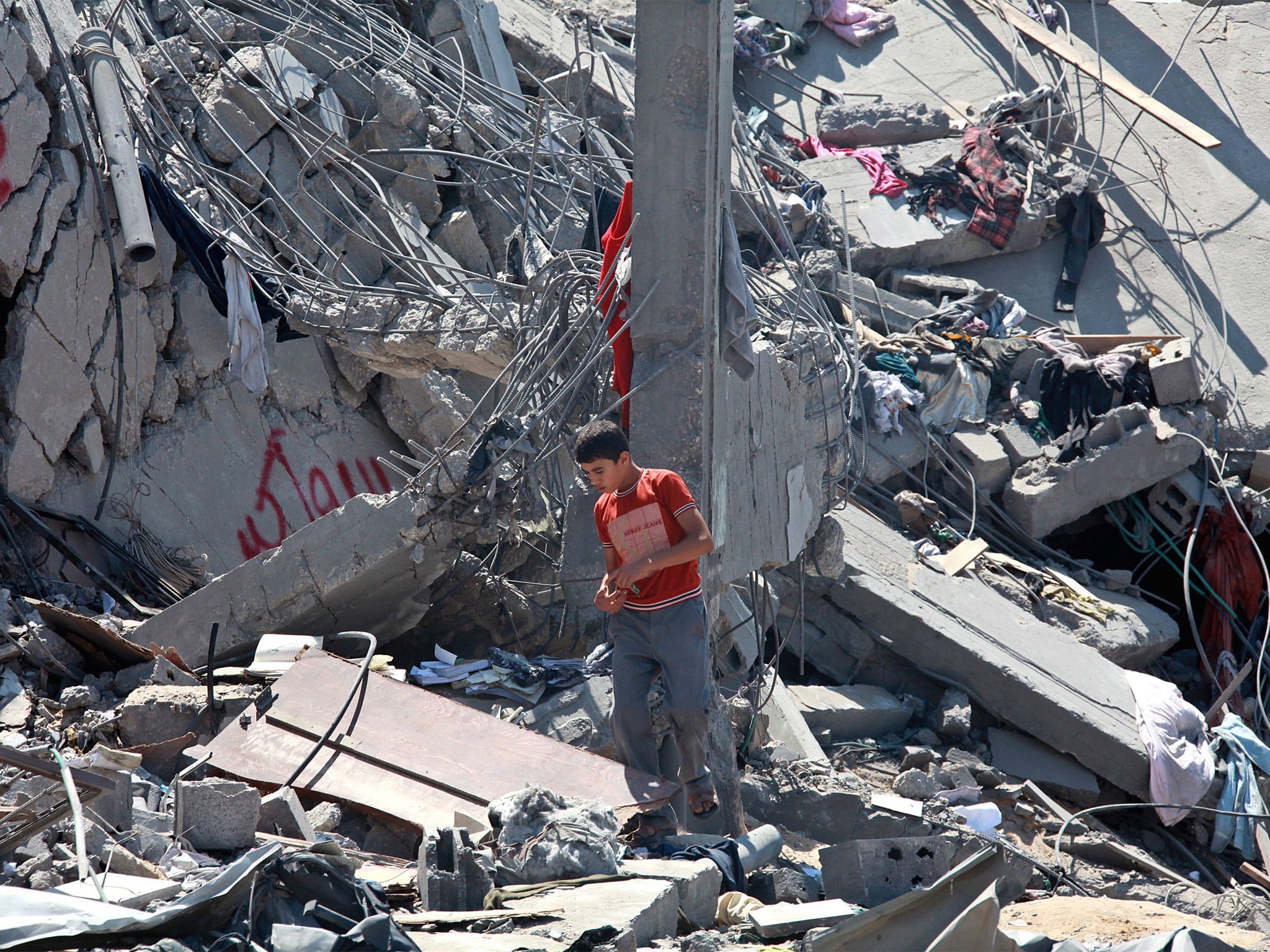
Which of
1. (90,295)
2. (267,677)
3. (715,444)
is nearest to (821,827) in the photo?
(715,444)

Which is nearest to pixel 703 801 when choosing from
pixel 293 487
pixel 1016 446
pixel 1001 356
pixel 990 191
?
pixel 293 487

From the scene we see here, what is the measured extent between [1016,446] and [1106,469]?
81 cm

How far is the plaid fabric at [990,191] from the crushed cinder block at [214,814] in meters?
10.1

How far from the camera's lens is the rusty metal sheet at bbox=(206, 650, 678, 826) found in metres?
4.66

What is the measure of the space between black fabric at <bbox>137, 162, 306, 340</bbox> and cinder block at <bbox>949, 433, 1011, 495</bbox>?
5791mm

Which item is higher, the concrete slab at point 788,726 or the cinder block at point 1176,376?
the cinder block at point 1176,376

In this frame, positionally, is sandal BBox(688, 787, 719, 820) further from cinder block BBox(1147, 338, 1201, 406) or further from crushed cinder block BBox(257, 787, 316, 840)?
cinder block BBox(1147, 338, 1201, 406)

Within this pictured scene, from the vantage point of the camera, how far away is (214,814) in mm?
4195

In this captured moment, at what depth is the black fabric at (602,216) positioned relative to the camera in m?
6.82

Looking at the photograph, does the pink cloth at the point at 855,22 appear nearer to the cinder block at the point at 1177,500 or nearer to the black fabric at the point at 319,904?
the cinder block at the point at 1177,500

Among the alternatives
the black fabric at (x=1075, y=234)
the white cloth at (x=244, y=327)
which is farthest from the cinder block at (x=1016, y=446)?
the white cloth at (x=244, y=327)

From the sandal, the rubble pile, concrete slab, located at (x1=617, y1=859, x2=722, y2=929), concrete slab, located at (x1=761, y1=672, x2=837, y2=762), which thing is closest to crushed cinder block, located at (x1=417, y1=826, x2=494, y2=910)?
the rubble pile

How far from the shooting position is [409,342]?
24.8 ft

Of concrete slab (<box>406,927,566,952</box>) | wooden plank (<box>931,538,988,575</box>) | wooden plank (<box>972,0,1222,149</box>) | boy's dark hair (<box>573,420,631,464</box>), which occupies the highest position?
wooden plank (<box>972,0,1222,149</box>)
